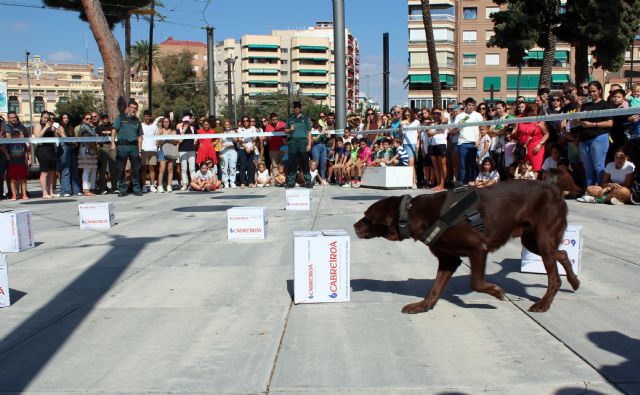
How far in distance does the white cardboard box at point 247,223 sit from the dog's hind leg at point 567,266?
409 centimetres

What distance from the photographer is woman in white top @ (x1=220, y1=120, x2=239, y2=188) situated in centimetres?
1694

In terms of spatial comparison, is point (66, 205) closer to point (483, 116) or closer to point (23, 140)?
point (23, 140)

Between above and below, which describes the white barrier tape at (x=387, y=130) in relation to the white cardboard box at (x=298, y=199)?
above

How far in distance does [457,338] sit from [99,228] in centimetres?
673

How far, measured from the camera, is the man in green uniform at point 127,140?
580 inches

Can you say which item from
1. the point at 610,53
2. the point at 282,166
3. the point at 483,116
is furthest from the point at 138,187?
the point at 610,53

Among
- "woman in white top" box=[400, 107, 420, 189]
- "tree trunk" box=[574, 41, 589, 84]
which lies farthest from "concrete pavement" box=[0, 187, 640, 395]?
"tree trunk" box=[574, 41, 589, 84]

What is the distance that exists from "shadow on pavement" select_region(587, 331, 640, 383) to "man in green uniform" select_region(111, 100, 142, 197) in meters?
12.7

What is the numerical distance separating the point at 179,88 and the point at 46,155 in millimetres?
85496

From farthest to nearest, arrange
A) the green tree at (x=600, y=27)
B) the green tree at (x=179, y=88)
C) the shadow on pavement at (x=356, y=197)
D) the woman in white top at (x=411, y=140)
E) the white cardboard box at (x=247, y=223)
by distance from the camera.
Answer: the green tree at (x=179, y=88), the green tree at (x=600, y=27), the woman in white top at (x=411, y=140), the shadow on pavement at (x=356, y=197), the white cardboard box at (x=247, y=223)

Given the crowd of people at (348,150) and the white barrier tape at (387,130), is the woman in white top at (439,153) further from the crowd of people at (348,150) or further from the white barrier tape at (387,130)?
the white barrier tape at (387,130)

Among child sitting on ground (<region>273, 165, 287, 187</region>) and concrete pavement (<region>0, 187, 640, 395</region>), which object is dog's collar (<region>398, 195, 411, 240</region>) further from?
child sitting on ground (<region>273, 165, 287, 187</region>)

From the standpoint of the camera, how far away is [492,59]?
8338 centimetres

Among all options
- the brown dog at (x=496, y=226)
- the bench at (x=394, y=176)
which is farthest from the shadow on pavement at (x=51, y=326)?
the bench at (x=394, y=176)
